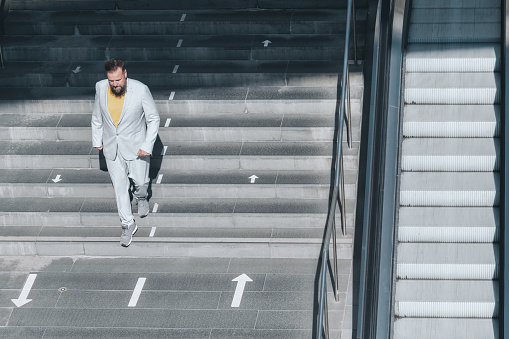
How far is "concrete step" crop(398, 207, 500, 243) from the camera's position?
9.48 meters

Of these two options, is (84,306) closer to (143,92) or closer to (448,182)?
(143,92)

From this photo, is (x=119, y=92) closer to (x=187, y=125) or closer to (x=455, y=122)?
(x=187, y=125)

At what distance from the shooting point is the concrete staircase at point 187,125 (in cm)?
1070

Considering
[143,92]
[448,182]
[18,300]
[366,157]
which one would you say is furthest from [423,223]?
[18,300]

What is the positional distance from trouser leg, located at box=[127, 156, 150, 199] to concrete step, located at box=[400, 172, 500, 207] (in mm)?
2414

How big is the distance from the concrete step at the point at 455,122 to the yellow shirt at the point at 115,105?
2.57 meters

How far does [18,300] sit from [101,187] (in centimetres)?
154

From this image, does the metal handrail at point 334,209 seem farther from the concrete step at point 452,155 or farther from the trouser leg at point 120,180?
the trouser leg at point 120,180

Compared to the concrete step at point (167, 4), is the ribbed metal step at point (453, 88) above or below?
below

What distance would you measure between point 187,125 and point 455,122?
2920 mm

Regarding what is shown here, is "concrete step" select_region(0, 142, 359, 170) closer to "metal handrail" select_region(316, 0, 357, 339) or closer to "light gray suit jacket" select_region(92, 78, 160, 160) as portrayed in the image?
"metal handrail" select_region(316, 0, 357, 339)

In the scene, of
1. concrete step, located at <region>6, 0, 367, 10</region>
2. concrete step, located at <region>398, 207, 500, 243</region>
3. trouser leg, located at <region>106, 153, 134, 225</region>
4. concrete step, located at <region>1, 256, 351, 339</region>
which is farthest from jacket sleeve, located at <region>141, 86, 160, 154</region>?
concrete step, located at <region>6, 0, 367, 10</region>

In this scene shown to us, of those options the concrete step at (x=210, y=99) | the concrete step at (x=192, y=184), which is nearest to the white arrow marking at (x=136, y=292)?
the concrete step at (x=192, y=184)

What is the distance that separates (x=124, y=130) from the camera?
10180mm
